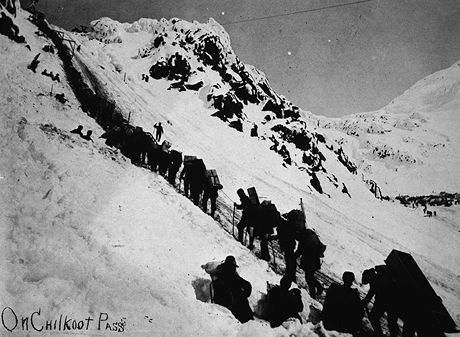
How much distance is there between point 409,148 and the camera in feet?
410

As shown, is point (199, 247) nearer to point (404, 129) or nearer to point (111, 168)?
point (111, 168)

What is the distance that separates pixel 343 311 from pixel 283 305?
106 centimetres

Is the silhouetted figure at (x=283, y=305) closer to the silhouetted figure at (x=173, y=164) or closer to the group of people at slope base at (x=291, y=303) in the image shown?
the group of people at slope base at (x=291, y=303)

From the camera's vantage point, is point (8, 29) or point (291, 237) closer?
point (291, 237)

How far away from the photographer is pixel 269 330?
4.01 metres

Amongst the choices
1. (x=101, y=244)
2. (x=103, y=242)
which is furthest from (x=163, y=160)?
(x=101, y=244)

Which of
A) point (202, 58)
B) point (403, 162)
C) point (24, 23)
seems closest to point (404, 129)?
point (403, 162)

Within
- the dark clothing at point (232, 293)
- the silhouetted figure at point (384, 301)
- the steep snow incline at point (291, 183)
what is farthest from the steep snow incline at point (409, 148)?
the dark clothing at point (232, 293)

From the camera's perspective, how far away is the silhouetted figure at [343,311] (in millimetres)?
4871

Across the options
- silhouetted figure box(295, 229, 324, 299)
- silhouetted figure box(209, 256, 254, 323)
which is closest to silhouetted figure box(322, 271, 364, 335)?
silhouetted figure box(209, 256, 254, 323)

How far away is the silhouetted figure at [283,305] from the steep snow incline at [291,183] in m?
5.54

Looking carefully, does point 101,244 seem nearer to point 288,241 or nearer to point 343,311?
point 343,311

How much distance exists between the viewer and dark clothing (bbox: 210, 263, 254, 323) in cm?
481

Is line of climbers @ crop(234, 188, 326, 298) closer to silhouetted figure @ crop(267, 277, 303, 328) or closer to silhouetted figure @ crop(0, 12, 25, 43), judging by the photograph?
silhouetted figure @ crop(267, 277, 303, 328)
